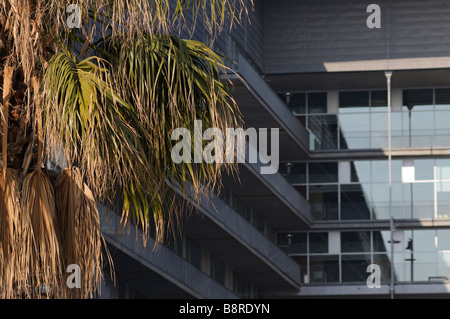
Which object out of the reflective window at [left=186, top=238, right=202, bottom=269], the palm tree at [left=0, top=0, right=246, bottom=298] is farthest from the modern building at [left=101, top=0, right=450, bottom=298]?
the palm tree at [left=0, top=0, right=246, bottom=298]

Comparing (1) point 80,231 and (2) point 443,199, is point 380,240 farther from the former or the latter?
(1) point 80,231

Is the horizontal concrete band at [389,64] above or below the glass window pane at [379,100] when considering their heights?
above

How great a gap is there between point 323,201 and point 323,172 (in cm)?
123

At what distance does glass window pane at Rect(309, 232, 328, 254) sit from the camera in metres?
46.8

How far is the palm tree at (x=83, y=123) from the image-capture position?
7.32 metres

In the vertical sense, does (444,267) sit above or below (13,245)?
above

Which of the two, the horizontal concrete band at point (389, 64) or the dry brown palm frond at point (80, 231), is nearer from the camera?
the dry brown palm frond at point (80, 231)

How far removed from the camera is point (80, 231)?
747cm

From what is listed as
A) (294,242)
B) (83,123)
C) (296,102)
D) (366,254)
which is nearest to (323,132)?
(296,102)

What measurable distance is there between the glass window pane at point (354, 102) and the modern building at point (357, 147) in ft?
0.18

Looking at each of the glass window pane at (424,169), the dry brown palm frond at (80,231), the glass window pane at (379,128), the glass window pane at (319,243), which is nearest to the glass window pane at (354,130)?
the glass window pane at (379,128)

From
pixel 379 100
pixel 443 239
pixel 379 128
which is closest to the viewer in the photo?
pixel 443 239

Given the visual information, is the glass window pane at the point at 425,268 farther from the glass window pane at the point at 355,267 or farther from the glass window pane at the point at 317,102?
the glass window pane at the point at 317,102

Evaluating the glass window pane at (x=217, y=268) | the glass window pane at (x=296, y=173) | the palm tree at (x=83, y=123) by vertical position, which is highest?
the glass window pane at (x=296, y=173)
